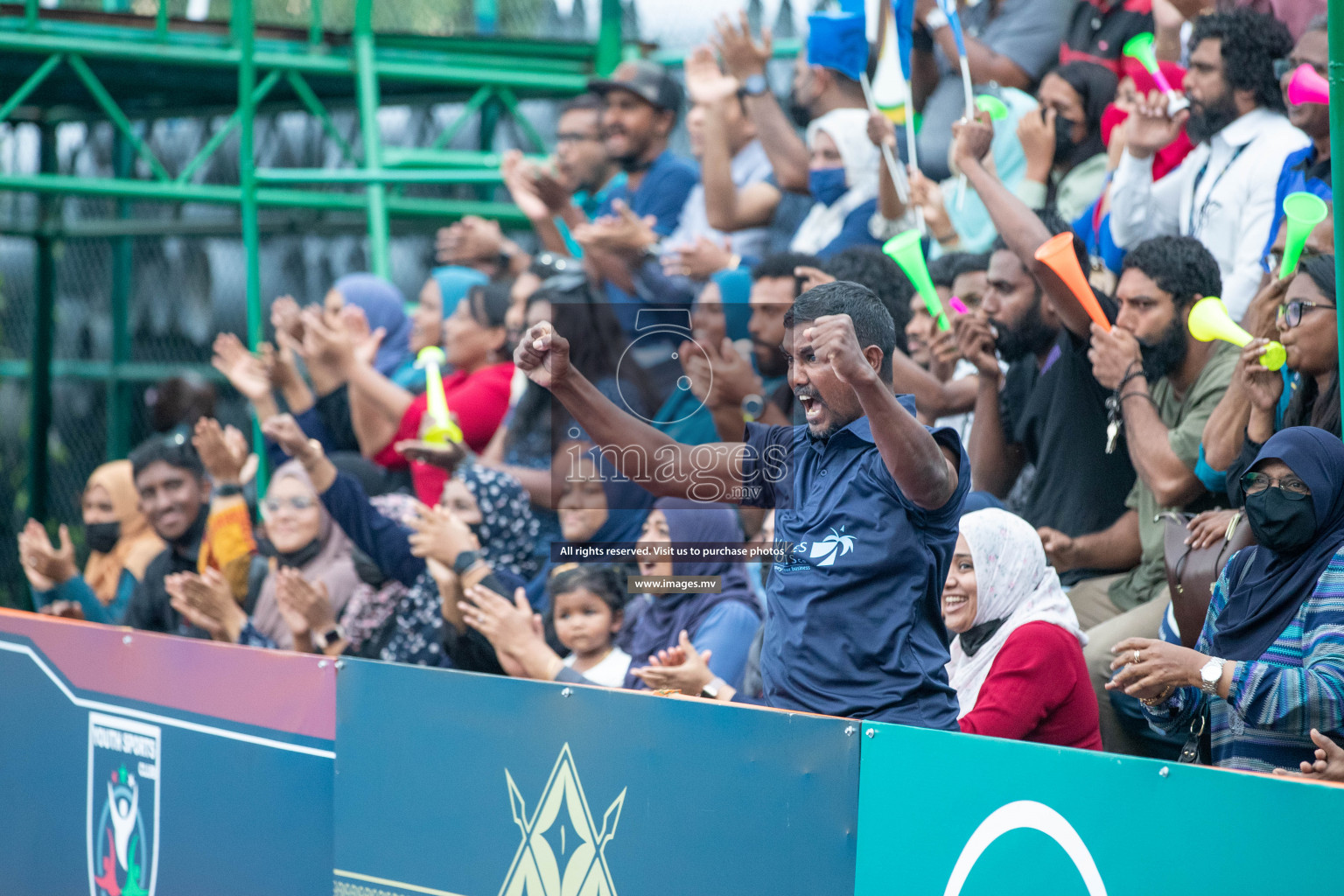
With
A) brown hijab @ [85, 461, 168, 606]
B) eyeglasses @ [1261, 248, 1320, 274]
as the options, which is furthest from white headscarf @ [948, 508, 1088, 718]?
brown hijab @ [85, 461, 168, 606]

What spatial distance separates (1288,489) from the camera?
295cm

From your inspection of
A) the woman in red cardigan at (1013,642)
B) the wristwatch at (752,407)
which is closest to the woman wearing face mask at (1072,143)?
the wristwatch at (752,407)

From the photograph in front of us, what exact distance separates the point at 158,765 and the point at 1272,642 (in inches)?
113

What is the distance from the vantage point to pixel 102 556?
693 centimetres

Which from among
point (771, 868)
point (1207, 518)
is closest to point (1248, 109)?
point (1207, 518)

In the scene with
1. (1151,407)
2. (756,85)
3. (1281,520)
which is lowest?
(1281,520)

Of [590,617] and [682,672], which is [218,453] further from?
[682,672]

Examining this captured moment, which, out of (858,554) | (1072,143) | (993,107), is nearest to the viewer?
(858,554)

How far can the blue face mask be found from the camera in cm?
561

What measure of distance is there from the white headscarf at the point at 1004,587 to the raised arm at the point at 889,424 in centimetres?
71

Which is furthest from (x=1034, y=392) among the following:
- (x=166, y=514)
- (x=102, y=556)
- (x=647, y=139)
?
(x=102, y=556)

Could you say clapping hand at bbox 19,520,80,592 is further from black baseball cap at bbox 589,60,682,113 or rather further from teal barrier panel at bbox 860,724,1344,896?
teal barrier panel at bbox 860,724,1344,896

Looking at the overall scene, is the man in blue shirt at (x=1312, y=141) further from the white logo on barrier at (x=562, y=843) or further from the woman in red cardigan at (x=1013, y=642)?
the white logo on barrier at (x=562, y=843)

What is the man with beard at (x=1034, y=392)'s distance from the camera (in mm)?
4211
